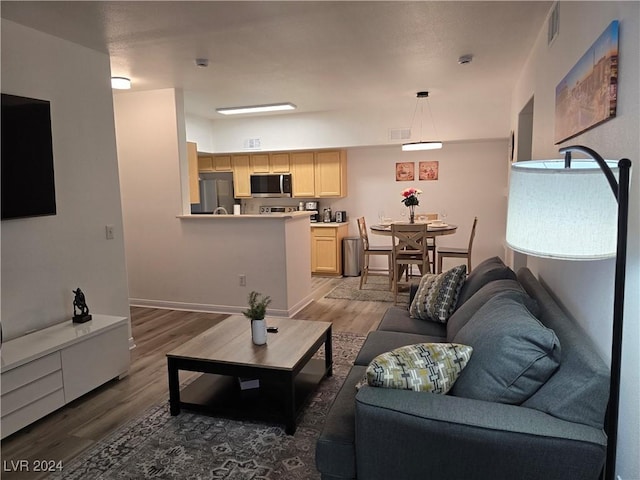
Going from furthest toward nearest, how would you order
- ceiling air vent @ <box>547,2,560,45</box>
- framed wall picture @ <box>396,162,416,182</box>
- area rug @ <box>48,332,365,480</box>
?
framed wall picture @ <box>396,162,416,182</box> < ceiling air vent @ <box>547,2,560,45</box> < area rug @ <box>48,332,365,480</box>

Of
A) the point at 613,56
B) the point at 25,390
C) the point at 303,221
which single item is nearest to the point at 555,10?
the point at 613,56

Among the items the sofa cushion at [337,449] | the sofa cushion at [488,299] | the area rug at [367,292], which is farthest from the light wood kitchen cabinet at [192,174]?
the sofa cushion at [337,449]

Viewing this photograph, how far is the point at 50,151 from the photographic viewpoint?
9.69 feet

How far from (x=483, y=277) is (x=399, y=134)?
3.74m

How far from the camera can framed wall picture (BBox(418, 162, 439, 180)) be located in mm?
6504

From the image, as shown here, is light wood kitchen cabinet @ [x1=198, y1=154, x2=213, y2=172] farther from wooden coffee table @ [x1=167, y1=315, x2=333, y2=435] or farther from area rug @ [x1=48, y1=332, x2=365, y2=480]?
area rug @ [x1=48, y1=332, x2=365, y2=480]

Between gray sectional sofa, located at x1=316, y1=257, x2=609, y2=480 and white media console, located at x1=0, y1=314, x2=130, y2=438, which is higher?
gray sectional sofa, located at x1=316, y1=257, x2=609, y2=480

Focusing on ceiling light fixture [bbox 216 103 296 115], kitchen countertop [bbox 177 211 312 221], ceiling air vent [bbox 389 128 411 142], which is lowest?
kitchen countertop [bbox 177 211 312 221]

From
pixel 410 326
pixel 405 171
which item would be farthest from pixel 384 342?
pixel 405 171

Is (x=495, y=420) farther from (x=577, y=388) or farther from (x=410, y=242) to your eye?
(x=410, y=242)

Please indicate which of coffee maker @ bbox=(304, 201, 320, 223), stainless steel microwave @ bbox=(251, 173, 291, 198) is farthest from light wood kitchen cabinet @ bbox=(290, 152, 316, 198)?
coffee maker @ bbox=(304, 201, 320, 223)

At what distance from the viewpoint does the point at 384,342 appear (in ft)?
8.43

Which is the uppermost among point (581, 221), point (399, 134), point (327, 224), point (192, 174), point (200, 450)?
point (399, 134)

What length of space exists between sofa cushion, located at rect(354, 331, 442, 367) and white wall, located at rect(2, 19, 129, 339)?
2.27 m
